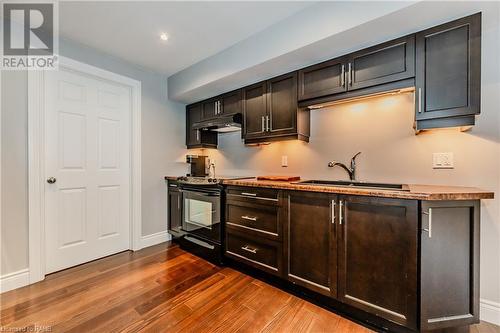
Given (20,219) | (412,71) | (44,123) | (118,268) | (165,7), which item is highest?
(165,7)

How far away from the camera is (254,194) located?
85.6 inches

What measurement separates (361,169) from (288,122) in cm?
87

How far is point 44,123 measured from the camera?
224 centimetres

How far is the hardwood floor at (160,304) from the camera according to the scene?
155 centimetres

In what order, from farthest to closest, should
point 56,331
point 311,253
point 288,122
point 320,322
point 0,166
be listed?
1. point 288,122
2. point 0,166
3. point 311,253
4. point 320,322
5. point 56,331

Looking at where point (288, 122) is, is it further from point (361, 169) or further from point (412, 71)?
point (412, 71)

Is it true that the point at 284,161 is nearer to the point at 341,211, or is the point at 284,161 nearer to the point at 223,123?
the point at 223,123

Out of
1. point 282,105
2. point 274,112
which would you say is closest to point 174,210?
point 274,112

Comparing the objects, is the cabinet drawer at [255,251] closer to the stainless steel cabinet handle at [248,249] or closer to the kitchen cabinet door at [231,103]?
the stainless steel cabinet handle at [248,249]

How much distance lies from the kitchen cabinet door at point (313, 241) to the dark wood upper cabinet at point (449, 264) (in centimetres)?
55

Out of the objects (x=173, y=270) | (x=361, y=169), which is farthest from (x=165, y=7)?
(x=173, y=270)

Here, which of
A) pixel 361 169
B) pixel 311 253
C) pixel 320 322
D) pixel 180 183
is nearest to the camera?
pixel 320 322

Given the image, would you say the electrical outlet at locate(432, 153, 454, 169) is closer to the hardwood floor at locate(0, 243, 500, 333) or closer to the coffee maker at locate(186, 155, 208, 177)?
the hardwood floor at locate(0, 243, 500, 333)

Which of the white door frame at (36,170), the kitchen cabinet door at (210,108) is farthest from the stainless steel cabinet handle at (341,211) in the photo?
the white door frame at (36,170)
